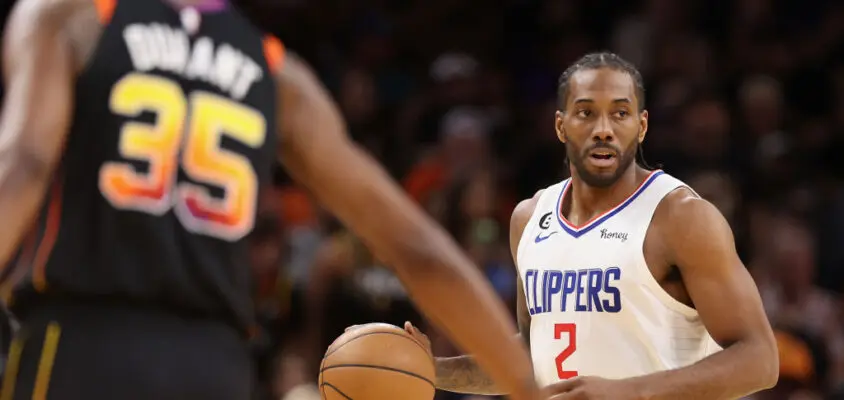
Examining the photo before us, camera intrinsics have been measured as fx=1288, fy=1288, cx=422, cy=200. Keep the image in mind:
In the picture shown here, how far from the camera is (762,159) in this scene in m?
9.32

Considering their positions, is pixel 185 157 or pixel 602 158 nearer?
pixel 185 157

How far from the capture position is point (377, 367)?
3.81m

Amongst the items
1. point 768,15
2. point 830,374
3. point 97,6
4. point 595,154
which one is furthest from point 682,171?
point 97,6

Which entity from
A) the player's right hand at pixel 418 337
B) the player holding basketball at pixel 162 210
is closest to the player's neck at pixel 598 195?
the player's right hand at pixel 418 337

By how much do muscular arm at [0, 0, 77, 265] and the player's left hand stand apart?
1.83 metres

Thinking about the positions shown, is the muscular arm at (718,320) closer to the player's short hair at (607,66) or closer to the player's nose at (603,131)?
the player's nose at (603,131)

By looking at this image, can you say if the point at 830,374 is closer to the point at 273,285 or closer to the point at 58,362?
the point at 273,285

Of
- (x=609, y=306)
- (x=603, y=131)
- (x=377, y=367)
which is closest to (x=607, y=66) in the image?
(x=603, y=131)

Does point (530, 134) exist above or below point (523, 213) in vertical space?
below

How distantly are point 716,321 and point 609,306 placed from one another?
1.24ft

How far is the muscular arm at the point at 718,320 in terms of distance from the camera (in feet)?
12.7

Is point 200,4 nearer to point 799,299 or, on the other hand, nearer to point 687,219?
point 687,219

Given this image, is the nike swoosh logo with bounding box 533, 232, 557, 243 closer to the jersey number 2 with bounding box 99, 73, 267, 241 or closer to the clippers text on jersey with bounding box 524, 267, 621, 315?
the clippers text on jersey with bounding box 524, 267, 621, 315

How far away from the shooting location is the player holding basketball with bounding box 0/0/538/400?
2.34 metres
